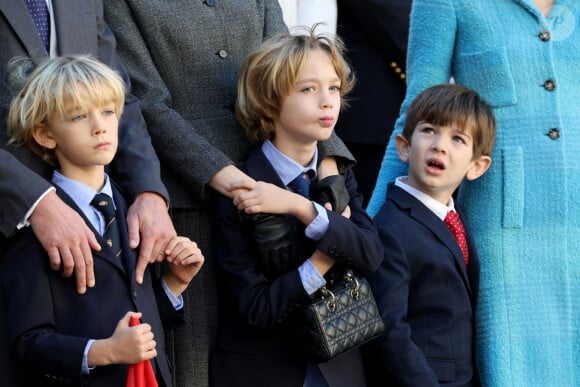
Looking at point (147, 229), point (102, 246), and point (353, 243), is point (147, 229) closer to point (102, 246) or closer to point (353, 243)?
point (102, 246)

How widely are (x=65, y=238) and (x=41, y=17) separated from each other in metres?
0.72

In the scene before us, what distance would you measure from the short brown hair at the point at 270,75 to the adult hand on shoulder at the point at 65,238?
807 mm

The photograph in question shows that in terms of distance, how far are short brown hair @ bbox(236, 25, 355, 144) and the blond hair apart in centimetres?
53

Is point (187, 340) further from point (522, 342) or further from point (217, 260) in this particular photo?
point (522, 342)

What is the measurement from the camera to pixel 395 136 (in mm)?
4000

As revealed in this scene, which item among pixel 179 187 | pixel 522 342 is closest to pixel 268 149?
pixel 179 187

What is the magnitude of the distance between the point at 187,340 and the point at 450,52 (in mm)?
1353

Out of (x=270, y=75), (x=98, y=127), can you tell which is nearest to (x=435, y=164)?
(x=270, y=75)

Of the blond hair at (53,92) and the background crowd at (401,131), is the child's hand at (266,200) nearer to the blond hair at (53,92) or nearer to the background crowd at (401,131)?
the background crowd at (401,131)

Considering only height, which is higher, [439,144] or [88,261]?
[88,261]

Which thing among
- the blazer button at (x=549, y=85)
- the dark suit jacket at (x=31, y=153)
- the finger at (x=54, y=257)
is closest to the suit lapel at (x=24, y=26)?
the dark suit jacket at (x=31, y=153)

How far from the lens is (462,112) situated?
381 cm

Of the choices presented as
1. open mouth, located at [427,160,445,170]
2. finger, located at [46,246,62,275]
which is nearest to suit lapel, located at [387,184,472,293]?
open mouth, located at [427,160,445,170]

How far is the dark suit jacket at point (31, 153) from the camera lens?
299cm
